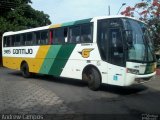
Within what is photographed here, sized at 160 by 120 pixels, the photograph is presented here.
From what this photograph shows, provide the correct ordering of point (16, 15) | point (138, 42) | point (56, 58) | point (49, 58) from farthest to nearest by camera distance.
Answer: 1. point (16, 15)
2. point (49, 58)
3. point (56, 58)
4. point (138, 42)

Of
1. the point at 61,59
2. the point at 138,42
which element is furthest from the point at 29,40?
the point at 138,42

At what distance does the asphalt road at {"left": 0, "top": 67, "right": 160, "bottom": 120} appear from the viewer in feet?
28.9

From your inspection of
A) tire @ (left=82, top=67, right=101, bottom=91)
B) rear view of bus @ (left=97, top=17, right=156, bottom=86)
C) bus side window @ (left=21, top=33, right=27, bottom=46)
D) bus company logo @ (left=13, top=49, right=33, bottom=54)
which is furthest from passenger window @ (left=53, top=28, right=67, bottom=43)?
bus side window @ (left=21, top=33, right=27, bottom=46)

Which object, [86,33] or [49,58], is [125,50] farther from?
[49,58]

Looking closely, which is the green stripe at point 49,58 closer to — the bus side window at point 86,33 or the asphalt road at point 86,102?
the bus side window at point 86,33

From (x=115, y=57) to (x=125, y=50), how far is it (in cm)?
59

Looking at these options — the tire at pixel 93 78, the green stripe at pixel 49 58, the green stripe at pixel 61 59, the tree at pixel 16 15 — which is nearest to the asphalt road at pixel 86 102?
the tire at pixel 93 78

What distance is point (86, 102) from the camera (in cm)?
1043

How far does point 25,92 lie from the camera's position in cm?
1244

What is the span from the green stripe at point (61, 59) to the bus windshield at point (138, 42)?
3141 millimetres

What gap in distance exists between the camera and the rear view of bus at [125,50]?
38.3ft

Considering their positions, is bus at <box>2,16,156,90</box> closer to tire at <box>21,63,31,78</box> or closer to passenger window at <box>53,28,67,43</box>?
passenger window at <box>53,28,67,43</box>

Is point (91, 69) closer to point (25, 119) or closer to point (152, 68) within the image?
point (152, 68)

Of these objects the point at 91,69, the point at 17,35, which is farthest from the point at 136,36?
the point at 17,35
